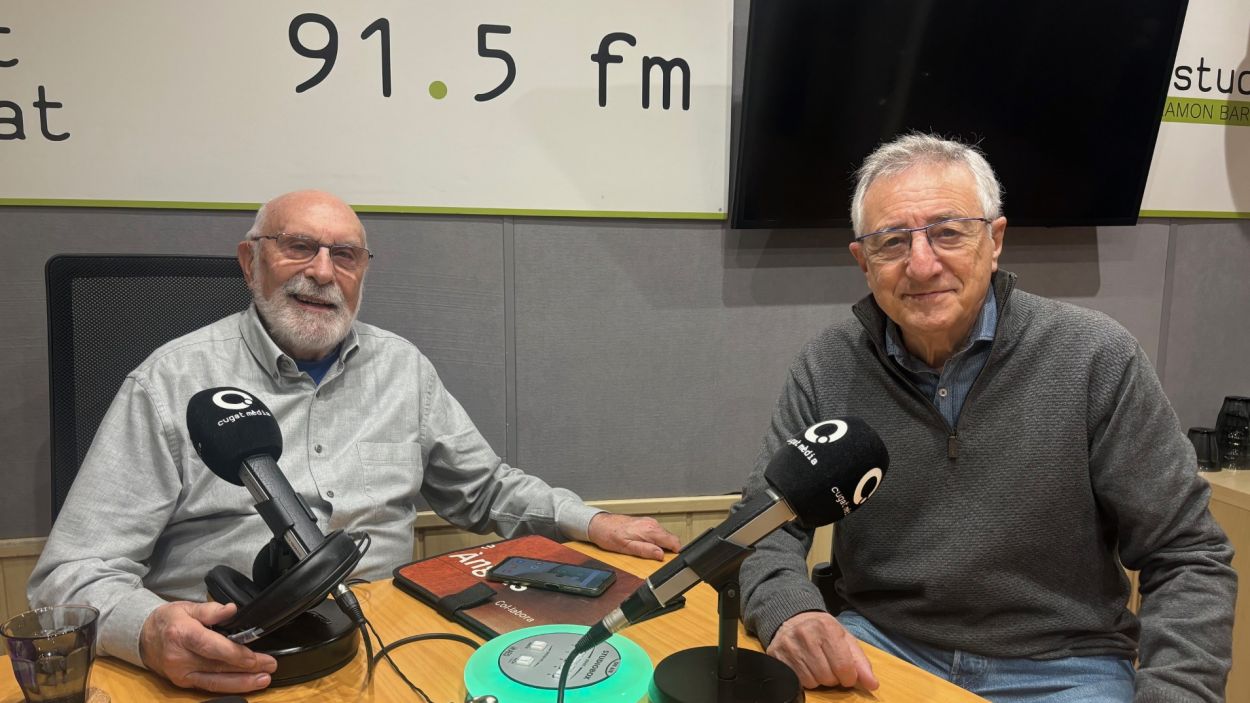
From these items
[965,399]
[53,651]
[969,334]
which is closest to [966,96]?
[969,334]

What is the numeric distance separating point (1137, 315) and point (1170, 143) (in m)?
0.56

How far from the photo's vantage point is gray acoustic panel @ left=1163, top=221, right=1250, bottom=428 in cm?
279

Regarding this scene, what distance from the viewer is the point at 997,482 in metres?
1.38

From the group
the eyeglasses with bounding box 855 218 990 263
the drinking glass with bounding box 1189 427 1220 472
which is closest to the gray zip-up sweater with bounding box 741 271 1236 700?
A: the eyeglasses with bounding box 855 218 990 263

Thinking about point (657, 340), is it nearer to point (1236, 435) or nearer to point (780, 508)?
point (780, 508)

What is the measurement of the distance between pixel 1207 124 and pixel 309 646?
3.05m

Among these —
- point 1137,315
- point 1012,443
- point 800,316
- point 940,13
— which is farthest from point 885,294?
point 1137,315

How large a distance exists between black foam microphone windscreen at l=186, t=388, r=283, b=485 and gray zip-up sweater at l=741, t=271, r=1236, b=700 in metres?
0.72

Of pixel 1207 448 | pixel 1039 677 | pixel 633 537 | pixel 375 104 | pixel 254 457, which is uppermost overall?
pixel 375 104

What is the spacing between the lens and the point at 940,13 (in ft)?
7.65

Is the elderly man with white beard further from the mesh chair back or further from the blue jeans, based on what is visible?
the blue jeans

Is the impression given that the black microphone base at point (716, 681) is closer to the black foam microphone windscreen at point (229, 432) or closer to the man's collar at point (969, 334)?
the black foam microphone windscreen at point (229, 432)

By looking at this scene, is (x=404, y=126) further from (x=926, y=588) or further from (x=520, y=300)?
(x=926, y=588)

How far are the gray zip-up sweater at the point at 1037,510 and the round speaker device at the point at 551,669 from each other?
30 cm
